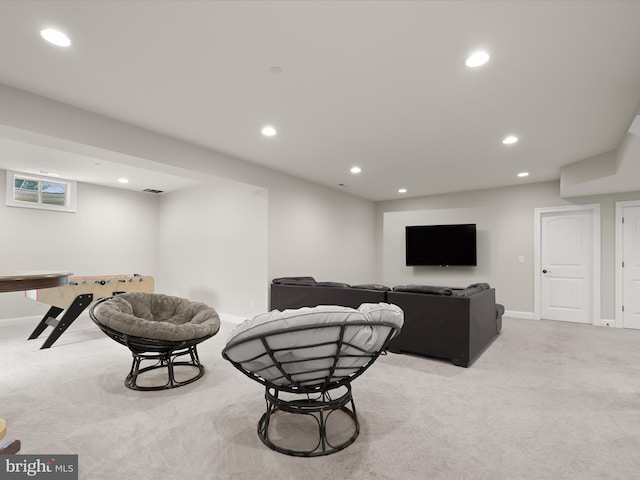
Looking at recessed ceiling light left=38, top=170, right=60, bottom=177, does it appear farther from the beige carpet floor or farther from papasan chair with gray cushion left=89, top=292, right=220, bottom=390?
papasan chair with gray cushion left=89, top=292, right=220, bottom=390

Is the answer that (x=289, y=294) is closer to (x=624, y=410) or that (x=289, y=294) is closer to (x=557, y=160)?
(x=624, y=410)

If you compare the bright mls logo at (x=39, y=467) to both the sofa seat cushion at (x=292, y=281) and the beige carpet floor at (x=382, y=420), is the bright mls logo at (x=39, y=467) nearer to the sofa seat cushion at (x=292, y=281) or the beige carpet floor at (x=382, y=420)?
the beige carpet floor at (x=382, y=420)

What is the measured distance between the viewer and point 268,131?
3.70 m

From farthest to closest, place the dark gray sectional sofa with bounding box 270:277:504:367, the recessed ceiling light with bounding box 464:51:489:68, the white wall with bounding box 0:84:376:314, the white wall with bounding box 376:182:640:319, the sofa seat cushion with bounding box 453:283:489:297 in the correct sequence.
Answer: the white wall with bounding box 376:182:640:319 → the sofa seat cushion with bounding box 453:283:489:297 → the dark gray sectional sofa with bounding box 270:277:504:367 → the white wall with bounding box 0:84:376:314 → the recessed ceiling light with bounding box 464:51:489:68

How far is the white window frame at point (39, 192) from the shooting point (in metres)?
5.37

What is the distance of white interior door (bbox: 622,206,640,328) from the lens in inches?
202

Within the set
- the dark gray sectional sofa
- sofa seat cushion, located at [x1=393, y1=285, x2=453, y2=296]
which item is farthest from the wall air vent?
sofa seat cushion, located at [x1=393, y1=285, x2=453, y2=296]

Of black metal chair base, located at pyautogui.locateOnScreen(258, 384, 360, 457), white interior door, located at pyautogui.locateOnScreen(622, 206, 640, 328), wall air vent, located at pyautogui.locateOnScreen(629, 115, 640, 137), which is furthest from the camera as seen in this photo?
white interior door, located at pyautogui.locateOnScreen(622, 206, 640, 328)

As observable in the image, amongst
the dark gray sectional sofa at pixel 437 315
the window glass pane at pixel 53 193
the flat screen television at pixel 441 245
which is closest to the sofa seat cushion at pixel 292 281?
the dark gray sectional sofa at pixel 437 315

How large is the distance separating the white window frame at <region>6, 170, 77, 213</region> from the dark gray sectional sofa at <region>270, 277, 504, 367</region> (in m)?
5.02

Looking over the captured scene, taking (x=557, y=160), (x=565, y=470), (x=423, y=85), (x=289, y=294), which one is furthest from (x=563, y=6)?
(x=289, y=294)

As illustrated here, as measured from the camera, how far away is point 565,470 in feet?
5.57

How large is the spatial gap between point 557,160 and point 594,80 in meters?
2.44

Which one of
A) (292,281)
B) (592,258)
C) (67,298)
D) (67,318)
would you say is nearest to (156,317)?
(67,318)
